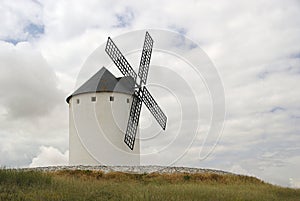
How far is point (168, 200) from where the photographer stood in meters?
10.4

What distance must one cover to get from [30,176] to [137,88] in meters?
13.5

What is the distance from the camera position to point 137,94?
25359 mm

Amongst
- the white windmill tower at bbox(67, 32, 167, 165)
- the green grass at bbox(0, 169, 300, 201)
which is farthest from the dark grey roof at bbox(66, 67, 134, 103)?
the green grass at bbox(0, 169, 300, 201)

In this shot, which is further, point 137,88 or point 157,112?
point 157,112

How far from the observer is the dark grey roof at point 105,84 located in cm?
2397

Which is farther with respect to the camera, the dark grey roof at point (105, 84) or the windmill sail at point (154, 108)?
the windmill sail at point (154, 108)

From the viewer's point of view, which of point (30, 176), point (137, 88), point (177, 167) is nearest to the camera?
point (30, 176)

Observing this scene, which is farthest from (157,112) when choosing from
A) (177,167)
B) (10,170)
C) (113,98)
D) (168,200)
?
(168,200)

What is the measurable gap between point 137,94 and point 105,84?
227 cm

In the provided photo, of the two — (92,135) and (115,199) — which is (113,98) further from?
(115,199)

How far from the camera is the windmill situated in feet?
80.3

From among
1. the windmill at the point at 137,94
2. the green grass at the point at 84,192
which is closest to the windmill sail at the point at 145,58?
the windmill at the point at 137,94

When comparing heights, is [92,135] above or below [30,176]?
above

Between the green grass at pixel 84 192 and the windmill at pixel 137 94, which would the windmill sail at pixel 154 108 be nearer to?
the windmill at pixel 137 94
